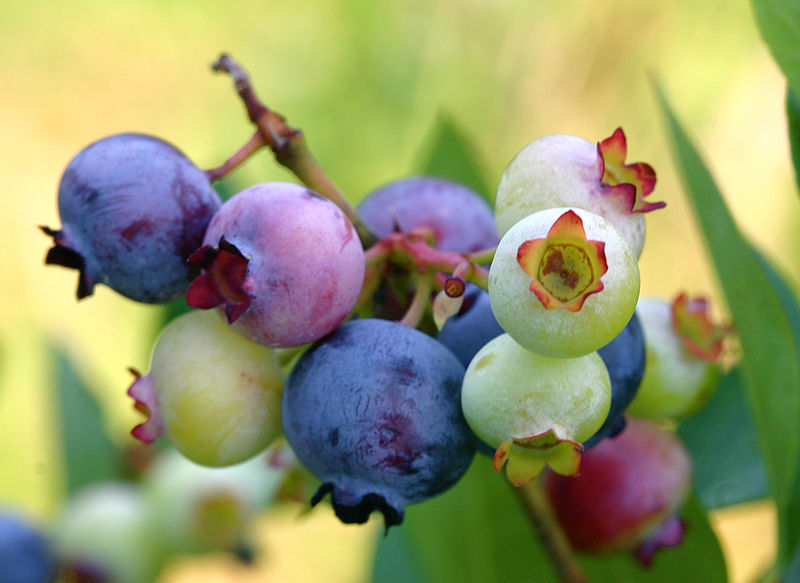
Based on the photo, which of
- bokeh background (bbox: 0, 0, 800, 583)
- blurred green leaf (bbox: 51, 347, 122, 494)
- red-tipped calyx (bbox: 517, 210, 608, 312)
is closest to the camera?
red-tipped calyx (bbox: 517, 210, 608, 312)

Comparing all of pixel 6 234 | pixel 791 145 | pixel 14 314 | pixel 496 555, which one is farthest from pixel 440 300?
pixel 6 234

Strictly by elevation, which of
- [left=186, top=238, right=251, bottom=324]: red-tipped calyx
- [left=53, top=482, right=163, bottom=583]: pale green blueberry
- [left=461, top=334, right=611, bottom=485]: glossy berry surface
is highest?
[left=186, top=238, right=251, bottom=324]: red-tipped calyx

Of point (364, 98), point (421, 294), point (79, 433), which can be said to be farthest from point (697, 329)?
point (364, 98)

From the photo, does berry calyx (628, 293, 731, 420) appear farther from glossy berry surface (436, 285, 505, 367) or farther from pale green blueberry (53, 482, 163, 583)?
pale green blueberry (53, 482, 163, 583)

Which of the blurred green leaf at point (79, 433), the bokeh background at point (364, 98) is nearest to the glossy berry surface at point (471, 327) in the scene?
the blurred green leaf at point (79, 433)

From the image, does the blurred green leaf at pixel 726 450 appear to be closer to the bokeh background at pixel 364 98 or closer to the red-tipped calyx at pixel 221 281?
the red-tipped calyx at pixel 221 281

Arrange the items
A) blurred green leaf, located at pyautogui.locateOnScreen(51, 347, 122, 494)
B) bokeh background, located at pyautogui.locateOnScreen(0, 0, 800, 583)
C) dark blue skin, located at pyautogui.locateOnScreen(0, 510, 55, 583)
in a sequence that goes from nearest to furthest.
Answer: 1. dark blue skin, located at pyautogui.locateOnScreen(0, 510, 55, 583)
2. blurred green leaf, located at pyautogui.locateOnScreen(51, 347, 122, 494)
3. bokeh background, located at pyautogui.locateOnScreen(0, 0, 800, 583)

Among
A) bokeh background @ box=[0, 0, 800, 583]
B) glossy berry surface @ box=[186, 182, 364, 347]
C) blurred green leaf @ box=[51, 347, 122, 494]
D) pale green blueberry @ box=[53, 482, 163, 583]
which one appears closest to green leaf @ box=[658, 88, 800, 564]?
glossy berry surface @ box=[186, 182, 364, 347]
